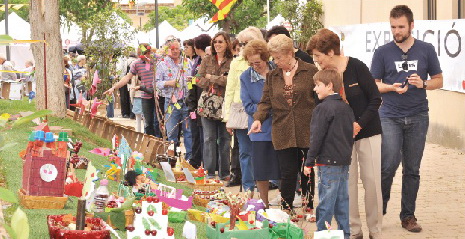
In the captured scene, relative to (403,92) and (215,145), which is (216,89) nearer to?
(215,145)

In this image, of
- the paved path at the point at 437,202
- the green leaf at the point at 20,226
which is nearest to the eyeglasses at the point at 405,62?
the paved path at the point at 437,202

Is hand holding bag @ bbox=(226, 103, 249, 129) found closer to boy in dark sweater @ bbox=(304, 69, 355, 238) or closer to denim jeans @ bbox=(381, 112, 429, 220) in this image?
denim jeans @ bbox=(381, 112, 429, 220)

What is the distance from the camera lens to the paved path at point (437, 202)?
835 centimetres

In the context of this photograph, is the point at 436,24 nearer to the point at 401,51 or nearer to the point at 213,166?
the point at 213,166

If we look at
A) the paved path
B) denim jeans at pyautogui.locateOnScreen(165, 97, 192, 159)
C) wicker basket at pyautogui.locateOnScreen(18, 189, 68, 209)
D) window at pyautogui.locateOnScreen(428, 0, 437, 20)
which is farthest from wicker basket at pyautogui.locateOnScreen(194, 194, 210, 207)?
window at pyautogui.locateOnScreen(428, 0, 437, 20)

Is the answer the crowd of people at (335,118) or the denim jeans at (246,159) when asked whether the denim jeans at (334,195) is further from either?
the denim jeans at (246,159)

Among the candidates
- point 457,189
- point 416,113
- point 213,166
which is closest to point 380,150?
point 416,113

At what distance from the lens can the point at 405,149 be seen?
838 cm

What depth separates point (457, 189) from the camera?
434 inches

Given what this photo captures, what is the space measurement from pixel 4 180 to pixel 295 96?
2590mm

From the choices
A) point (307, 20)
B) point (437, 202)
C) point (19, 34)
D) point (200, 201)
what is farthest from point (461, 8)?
point (19, 34)

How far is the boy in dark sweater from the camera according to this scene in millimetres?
7016

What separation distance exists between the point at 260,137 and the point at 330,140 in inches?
80.5

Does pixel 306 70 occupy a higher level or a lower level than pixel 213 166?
higher
